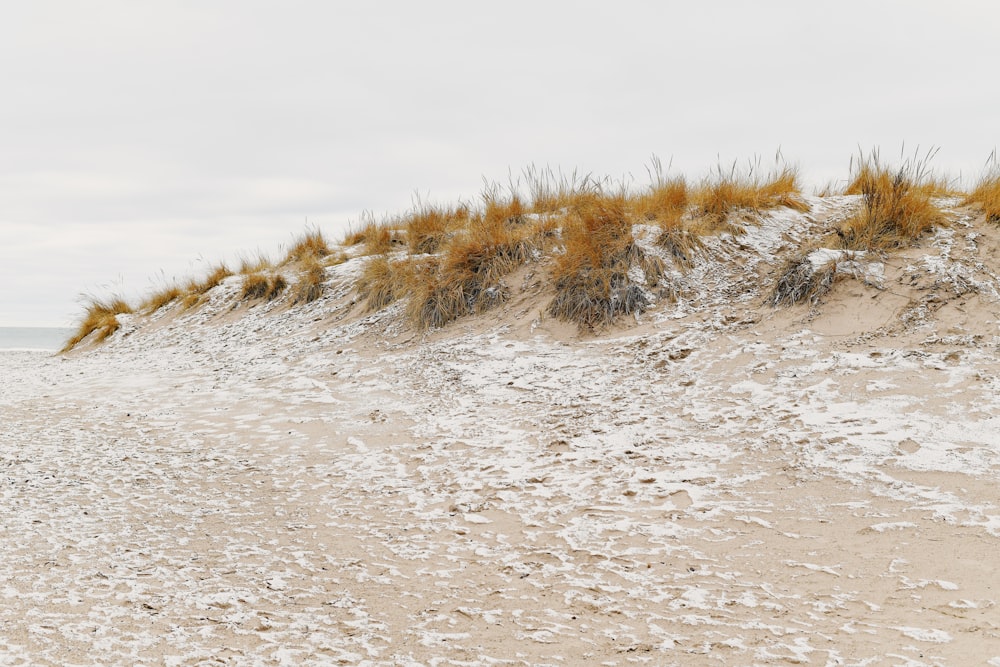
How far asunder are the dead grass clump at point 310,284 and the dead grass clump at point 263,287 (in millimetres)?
462

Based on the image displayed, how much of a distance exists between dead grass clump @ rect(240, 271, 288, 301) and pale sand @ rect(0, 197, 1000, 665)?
398 centimetres

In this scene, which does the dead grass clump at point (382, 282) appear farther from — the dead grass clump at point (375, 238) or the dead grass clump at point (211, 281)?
the dead grass clump at point (211, 281)

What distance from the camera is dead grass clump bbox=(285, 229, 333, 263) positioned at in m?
14.3

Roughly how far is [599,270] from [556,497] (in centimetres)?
406

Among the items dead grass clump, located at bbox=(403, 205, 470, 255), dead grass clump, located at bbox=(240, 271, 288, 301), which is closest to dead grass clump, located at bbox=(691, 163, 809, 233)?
dead grass clump, located at bbox=(403, 205, 470, 255)

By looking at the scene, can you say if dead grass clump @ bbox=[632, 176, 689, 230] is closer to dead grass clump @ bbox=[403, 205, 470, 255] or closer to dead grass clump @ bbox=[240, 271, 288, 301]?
dead grass clump @ bbox=[403, 205, 470, 255]

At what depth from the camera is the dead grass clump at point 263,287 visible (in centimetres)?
1280

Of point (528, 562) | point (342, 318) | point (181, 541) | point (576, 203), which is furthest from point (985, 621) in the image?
point (342, 318)

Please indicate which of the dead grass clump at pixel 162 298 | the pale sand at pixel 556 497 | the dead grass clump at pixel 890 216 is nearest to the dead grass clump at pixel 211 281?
the dead grass clump at pixel 162 298

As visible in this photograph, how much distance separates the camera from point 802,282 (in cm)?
764

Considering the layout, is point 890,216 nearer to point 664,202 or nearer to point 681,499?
point 664,202

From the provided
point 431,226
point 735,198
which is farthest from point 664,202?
point 431,226

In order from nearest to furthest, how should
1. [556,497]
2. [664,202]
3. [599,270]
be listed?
[556,497]
[599,270]
[664,202]

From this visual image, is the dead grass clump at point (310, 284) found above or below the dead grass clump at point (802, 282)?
above
